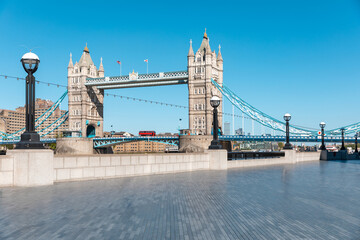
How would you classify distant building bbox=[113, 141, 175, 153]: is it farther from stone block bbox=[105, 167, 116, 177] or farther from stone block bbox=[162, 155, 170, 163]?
stone block bbox=[105, 167, 116, 177]

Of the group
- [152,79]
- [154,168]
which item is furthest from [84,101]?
[154,168]

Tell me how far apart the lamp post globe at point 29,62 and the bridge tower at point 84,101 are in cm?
7645

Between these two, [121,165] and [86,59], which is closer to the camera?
[121,165]

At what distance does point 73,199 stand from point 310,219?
5.39 m

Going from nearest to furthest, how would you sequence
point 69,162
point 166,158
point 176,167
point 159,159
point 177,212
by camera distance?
point 177,212 < point 69,162 < point 159,159 < point 166,158 < point 176,167

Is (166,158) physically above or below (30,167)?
below

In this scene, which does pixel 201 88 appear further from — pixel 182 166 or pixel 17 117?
pixel 17 117

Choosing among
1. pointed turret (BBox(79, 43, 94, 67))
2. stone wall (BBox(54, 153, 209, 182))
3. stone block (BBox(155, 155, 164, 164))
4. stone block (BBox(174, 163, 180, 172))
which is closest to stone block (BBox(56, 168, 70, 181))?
stone wall (BBox(54, 153, 209, 182))

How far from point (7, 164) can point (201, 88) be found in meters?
63.7

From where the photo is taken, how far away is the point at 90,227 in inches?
221

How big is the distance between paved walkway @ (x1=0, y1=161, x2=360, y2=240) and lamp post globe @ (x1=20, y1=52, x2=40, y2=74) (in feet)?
12.9

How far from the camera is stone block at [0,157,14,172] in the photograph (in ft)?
31.8

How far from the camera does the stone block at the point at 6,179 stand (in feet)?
31.8

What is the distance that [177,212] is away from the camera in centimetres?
682
